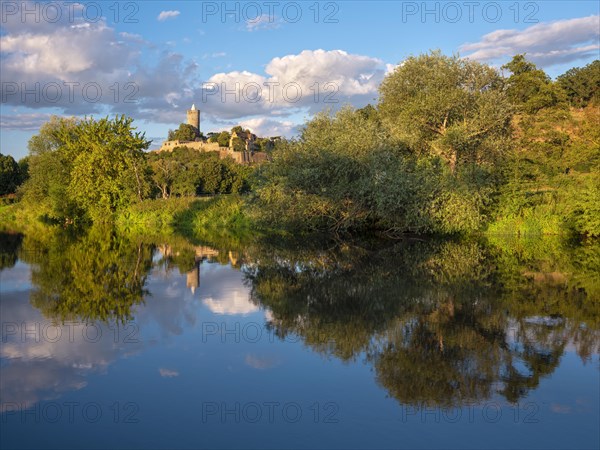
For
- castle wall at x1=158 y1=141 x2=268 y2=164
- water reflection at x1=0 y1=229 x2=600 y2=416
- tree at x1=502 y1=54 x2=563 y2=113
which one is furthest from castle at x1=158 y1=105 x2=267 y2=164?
water reflection at x1=0 y1=229 x2=600 y2=416

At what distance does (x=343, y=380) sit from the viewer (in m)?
7.40

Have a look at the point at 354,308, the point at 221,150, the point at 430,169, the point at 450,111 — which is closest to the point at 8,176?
the point at 221,150

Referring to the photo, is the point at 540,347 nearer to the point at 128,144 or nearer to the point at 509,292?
the point at 509,292

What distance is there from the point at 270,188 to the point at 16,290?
16.3 meters

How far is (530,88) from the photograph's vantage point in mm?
48688

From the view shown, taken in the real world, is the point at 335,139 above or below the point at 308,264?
above

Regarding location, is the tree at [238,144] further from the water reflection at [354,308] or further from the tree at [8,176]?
the water reflection at [354,308]

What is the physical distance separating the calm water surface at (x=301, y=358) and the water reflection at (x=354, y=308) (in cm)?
5

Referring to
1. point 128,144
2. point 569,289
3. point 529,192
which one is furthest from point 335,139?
point 128,144

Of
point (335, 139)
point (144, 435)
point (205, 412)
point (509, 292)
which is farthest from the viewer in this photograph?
point (335, 139)

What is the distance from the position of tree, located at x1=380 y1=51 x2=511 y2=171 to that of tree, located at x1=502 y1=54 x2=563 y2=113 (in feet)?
58.3

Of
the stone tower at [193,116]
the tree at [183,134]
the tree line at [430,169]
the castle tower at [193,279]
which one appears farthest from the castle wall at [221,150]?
the castle tower at [193,279]

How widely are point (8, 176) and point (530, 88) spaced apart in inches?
2408

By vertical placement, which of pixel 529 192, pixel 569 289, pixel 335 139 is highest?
pixel 335 139
